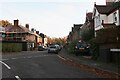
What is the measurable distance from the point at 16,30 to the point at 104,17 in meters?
55.5

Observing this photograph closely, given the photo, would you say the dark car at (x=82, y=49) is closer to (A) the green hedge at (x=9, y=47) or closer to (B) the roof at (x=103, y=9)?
(B) the roof at (x=103, y=9)

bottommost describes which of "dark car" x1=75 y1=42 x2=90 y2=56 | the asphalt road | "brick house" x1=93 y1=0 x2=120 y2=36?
the asphalt road

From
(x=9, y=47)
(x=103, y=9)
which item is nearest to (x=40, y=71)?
(x=103, y=9)

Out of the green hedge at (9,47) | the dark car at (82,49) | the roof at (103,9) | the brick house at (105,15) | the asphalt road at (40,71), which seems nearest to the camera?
the asphalt road at (40,71)

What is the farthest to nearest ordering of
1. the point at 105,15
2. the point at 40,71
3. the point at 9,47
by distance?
the point at 9,47 < the point at 105,15 < the point at 40,71

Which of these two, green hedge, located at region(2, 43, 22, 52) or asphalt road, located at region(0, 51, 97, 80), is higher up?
green hedge, located at region(2, 43, 22, 52)

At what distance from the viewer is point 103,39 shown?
23172 mm

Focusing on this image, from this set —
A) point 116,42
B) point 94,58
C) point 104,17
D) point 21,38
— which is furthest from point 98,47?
point 21,38

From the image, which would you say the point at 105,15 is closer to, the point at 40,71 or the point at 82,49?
the point at 82,49

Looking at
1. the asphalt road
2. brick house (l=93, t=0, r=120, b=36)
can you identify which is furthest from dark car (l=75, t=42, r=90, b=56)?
the asphalt road

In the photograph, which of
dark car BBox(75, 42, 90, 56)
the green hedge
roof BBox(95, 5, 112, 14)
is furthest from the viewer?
the green hedge

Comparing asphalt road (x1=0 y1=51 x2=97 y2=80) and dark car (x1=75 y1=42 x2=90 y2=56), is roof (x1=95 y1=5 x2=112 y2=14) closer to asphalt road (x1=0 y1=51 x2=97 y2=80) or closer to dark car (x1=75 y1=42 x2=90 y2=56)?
dark car (x1=75 y1=42 x2=90 y2=56)

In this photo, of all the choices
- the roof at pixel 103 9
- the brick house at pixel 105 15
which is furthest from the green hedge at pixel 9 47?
the roof at pixel 103 9

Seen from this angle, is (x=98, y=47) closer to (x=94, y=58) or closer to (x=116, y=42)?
(x=94, y=58)
